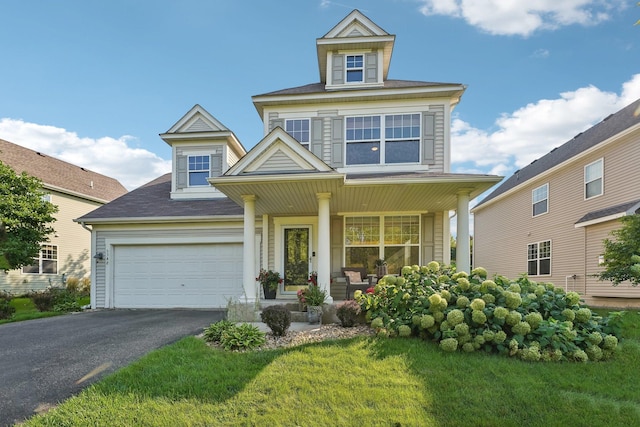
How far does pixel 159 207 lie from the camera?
11.0 meters

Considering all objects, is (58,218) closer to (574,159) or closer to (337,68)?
(337,68)

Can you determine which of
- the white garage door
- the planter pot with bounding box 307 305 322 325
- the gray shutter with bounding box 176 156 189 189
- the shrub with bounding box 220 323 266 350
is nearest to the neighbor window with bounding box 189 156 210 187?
the gray shutter with bounding box 176 156 189 189

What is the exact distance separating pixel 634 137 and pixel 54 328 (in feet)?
53.6

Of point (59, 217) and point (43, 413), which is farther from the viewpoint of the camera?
point (59, 217)

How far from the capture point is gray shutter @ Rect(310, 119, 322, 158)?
30.2 ft

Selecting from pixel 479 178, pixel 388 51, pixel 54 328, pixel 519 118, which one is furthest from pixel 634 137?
pixel 54 328

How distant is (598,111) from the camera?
14219 mm

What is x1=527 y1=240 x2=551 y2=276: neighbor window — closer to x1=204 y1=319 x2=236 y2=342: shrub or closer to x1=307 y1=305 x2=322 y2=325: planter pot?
x1=307 y1=305 x2=322 y2=325: planter pot

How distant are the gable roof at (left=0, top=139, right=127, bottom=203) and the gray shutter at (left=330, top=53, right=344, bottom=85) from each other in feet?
41.7

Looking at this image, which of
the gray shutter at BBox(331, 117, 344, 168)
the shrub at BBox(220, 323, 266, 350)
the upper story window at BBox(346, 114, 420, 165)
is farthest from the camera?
the gray shutter at BBox(331, 117, 344, 168)

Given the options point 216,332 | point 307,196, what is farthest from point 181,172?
point 216,332

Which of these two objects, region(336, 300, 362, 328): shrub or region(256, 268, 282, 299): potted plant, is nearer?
region(336, 300, 362, 328): shrub

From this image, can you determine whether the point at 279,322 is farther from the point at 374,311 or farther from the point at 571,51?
the point at 571,51

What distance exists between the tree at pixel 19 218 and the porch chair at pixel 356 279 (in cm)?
985
